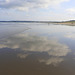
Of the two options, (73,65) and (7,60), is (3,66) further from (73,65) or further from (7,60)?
(73,65)

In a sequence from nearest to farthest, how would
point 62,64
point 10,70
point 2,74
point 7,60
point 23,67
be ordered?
point 2,74
point 10,70
point 23,67
point 62,64
point 7,60

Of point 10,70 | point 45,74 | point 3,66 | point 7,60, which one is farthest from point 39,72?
point 7,60

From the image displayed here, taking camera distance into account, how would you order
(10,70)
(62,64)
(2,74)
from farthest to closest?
(62,64)
(10,70)
(2,74)

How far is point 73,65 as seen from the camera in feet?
25.8

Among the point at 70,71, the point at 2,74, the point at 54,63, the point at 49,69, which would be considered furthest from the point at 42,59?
the point at 2,74

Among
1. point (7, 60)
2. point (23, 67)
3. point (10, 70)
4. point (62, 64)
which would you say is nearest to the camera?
point (10, 70)

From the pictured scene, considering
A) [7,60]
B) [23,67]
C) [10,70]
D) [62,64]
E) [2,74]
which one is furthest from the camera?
[7,60]

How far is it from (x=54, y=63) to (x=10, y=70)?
8.92ft

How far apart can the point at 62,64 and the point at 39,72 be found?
1.86 meters

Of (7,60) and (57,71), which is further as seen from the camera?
(7,60)

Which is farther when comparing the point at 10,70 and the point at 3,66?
the point at 3,66

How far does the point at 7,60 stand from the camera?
8633 millimetres

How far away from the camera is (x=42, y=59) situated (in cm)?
906

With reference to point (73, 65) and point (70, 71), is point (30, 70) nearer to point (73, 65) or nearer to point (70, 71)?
point (70, 71)
